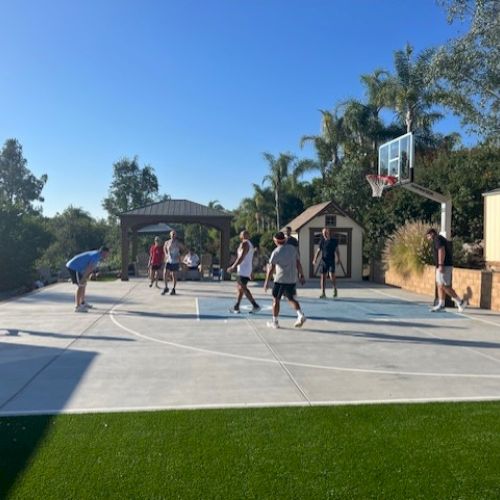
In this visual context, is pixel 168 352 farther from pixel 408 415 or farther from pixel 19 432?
pixel 408 415

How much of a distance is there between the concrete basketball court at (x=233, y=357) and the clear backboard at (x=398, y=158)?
4413 mm

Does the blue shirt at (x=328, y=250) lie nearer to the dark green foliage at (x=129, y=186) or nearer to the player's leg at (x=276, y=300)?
the player's leg at (x=276, y=300)

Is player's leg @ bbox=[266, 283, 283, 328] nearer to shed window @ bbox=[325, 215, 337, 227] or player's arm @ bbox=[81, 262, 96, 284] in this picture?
player's arm @ bbox=[81, 262, 96, 284]

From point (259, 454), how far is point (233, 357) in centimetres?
331

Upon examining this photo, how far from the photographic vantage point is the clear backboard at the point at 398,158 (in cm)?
1475

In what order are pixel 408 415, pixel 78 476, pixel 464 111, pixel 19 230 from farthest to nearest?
pixel 19 230
pixel 464 111
pixel 408 415
pixel 78 476

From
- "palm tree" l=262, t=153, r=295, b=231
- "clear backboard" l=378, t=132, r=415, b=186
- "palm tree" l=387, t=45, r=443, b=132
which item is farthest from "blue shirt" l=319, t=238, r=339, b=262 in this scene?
"palm tree" l=262, t=153, r=295, b=231

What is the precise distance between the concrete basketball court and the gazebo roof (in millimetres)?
9301

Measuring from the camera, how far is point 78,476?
359 centimetres

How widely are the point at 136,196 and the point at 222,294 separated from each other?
40.8m

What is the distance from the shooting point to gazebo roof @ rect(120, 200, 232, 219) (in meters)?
21.7

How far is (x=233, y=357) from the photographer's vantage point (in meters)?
7.25

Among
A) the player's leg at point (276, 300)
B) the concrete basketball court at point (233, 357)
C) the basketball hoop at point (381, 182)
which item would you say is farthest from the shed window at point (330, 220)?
the player's leg at point (276, 300)

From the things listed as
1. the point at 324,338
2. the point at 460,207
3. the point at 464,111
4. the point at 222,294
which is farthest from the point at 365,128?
the point at 324,338
